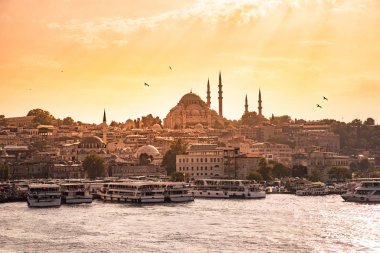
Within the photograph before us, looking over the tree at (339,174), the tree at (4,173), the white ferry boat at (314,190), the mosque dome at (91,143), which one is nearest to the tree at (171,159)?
the mosque dome at (91,143)

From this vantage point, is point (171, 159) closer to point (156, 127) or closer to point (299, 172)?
point (299, 172)

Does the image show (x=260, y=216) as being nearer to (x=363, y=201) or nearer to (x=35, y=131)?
(x=363, y=201)

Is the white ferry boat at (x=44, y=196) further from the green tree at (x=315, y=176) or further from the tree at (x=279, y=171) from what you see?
the green tree at (x=315, y=176)

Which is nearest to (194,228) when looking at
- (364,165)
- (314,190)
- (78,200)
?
(78,200)

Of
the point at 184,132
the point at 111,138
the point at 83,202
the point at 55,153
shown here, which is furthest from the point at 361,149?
the point at 83,202

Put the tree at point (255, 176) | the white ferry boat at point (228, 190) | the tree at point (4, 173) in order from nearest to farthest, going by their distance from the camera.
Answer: the white ferry boat at point (228, 190), the tree at point (255, 176), the tree at point (4, 173)

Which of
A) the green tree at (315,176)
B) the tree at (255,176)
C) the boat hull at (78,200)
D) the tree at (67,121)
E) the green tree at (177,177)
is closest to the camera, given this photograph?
the boat hull at (78,200)

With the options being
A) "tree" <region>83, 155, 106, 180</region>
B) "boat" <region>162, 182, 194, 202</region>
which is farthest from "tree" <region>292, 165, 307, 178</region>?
"boat" <region>162, 182, 194, 202</region>

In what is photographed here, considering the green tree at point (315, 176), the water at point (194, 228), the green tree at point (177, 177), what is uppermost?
the green tree at point (315, 176)
